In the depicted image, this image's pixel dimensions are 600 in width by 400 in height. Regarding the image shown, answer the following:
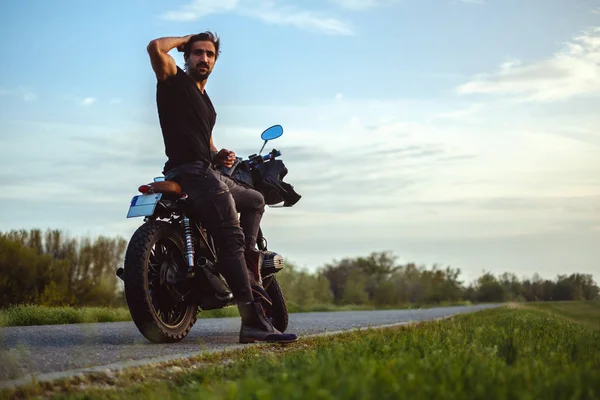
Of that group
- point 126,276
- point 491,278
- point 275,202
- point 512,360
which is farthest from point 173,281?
point 491,278

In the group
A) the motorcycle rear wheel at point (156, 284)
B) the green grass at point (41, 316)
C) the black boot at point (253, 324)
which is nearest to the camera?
the motorcycle rear wheel at point (156, 284)

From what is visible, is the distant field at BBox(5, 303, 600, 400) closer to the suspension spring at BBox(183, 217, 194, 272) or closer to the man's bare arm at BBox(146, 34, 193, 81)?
the suspension spring at BBox(183, 217, 194, 272)

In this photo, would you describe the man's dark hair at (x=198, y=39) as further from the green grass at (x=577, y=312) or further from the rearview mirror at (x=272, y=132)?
the green grass at (x=577, y=312)

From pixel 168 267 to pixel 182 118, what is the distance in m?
1.23

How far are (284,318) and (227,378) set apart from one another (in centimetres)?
306

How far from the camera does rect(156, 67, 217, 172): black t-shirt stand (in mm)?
5777

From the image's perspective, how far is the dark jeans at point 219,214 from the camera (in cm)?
587

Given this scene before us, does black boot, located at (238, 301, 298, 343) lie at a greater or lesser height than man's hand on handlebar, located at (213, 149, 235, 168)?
lesser

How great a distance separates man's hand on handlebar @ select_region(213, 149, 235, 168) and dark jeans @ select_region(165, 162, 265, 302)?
13 centimetres

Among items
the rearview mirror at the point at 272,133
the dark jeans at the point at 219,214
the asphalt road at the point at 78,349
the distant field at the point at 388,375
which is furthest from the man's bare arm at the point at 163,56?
the distant field at the point at 388,375

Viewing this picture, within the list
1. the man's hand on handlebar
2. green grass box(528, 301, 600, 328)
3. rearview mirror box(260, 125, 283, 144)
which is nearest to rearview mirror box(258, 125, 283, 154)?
rearview mirror box(260, 125, 283, 144)

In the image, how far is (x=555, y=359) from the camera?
165 inches

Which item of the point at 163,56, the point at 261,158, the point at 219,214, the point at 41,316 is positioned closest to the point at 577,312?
the point at 41,316

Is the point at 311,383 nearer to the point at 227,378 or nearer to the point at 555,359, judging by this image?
the point at 227,378
